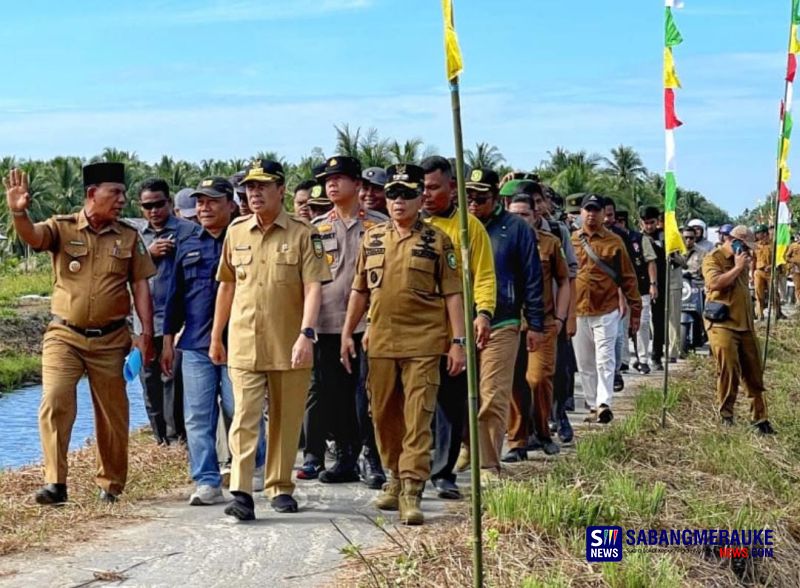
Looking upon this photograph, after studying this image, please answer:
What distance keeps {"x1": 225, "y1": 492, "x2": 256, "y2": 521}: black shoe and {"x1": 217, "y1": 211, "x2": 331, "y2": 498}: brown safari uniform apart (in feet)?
0.15

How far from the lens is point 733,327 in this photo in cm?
996

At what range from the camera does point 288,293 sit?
6.68 meters

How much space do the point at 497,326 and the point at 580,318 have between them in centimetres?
338

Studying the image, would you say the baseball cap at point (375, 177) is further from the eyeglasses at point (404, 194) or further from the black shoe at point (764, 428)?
the black shoe at point (764, 428)

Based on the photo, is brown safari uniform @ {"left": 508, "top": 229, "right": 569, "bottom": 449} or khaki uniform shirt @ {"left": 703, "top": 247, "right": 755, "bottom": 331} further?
khaki uniform shirt @ {"left": 703, "top": 247, "right": 755, "bottom": 331}

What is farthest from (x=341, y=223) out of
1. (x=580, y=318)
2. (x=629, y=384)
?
(x=629, y=384)

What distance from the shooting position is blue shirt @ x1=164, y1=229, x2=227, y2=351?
286 inches

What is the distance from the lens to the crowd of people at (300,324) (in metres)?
6.63

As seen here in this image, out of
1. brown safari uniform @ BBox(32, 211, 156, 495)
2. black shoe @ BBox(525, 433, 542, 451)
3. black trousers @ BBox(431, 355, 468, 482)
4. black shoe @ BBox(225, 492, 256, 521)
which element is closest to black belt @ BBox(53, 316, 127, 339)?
brown safari uniform @ BBox(32, 211, 156, 495)

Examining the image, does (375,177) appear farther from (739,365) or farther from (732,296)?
(739,365)

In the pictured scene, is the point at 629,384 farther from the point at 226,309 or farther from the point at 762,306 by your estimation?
the point at 762,306

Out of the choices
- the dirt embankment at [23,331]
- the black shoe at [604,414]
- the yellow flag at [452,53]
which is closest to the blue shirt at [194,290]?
the yellow flag at [452,53]

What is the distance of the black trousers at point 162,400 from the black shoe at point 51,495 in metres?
1.50

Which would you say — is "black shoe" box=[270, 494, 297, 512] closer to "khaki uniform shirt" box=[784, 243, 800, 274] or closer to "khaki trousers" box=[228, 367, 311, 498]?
"khaki trousers" box=[228, 367, 311, 498]
